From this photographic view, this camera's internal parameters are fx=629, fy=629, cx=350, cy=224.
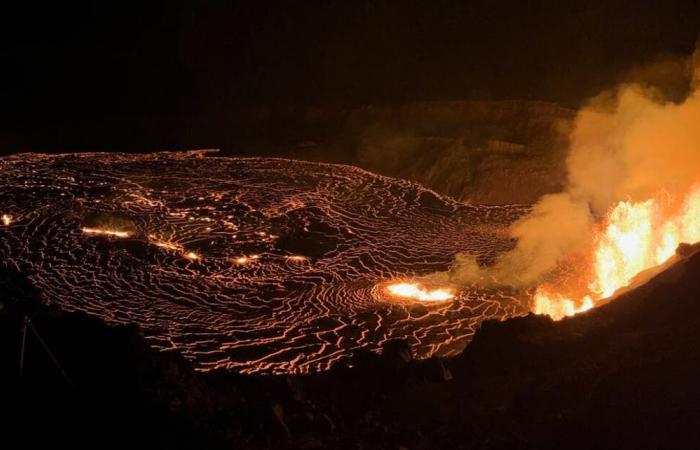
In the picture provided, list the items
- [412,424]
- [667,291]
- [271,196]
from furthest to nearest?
[271,196] → [667,291] → [412,424]

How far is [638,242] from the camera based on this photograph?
1084 centimetres

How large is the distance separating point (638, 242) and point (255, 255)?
7355mm

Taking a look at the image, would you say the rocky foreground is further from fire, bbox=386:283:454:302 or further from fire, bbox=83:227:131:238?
fire, bbox=83:227:131:238

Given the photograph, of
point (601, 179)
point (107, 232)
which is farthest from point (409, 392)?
point (601, 179)

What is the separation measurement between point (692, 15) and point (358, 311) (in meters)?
21.3

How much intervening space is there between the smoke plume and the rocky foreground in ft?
14.2

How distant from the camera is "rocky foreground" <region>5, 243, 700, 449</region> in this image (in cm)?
582

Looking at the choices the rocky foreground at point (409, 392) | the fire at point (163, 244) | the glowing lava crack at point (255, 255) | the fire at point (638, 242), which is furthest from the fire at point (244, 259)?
the fire at point (638, 242)

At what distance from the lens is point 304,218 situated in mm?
15688

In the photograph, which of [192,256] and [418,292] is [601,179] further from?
[192,256]

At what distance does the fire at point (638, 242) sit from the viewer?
34.2 ft

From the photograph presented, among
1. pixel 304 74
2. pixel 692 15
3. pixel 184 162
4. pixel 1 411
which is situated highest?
pixel 304 74

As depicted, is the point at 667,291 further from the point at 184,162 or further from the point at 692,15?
the point at 692,15

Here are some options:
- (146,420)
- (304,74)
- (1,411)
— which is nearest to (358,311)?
(146,420)
